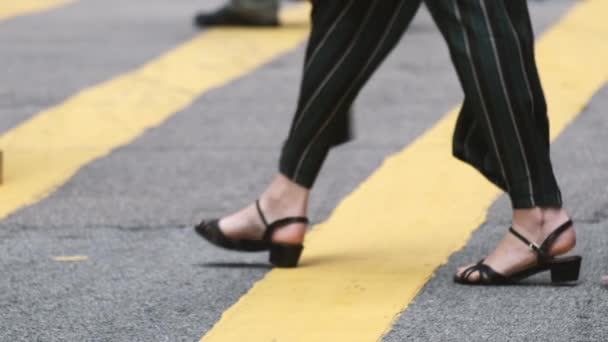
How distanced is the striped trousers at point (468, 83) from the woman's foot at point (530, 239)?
1.0 inches

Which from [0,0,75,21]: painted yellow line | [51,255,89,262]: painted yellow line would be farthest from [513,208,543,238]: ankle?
[0,0,75,21]: painted yellow line

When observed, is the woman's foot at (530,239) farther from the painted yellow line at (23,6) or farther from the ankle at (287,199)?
the painted yellow line at (23,6)

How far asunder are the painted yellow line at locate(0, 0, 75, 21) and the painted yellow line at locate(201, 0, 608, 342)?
12.8 feet

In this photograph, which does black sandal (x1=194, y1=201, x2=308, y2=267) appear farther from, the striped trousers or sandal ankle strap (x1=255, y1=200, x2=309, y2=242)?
the striped trousers

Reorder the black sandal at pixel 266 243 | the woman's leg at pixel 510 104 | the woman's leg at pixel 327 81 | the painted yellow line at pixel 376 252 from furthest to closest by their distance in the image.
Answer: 1. the black sandal at pixel 266 243
2. the woman's leg at pixel 327 81
3. the woman's leg at pixel 510 104
4. the painted yellow line at pixel 376 252

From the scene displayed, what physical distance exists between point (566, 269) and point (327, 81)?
27.9 inches

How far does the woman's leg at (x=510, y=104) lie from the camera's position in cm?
403

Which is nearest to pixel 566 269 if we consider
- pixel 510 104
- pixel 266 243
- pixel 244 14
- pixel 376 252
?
pixel 510 104

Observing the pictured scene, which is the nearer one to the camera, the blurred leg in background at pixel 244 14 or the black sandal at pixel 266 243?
the black sandal at pixel 266 243

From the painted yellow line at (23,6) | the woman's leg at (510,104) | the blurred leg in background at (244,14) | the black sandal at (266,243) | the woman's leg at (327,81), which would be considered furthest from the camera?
the painted yellow line at (23,6)

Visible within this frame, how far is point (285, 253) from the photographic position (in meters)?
4.38

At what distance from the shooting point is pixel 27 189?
5531 millimetres

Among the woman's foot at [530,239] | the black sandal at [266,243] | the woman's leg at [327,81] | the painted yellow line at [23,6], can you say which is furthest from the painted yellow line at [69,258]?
the painted yellow line at [23,6]

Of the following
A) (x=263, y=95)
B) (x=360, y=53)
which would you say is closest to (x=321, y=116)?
(x=360, y=53)
